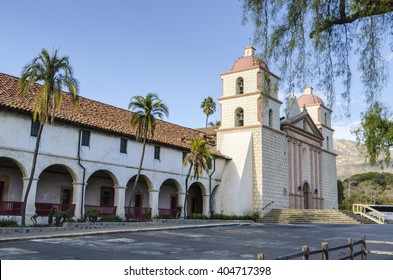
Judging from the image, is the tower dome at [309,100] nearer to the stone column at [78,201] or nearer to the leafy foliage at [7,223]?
the stone column at [78,201]

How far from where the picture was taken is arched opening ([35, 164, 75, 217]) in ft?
A: 71.3

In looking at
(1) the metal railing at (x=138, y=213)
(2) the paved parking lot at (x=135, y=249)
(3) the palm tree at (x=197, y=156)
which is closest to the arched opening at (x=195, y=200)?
(3) the palm tree at (x=197, y=156)

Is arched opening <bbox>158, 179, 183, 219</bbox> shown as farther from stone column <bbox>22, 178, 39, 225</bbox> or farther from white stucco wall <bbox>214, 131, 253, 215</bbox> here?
stone column <bbox>22, 178, 39, 225</bbox>

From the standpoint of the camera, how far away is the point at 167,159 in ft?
93.9

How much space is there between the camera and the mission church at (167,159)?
21.0 meters

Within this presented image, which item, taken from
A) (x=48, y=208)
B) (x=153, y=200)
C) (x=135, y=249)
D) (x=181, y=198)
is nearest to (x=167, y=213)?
(x=181, y=198)

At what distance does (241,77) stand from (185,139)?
24.1 feet

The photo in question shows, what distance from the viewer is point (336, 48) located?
855 cm

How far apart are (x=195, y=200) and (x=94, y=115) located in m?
12.8

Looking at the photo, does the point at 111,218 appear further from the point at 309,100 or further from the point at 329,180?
the point at 309,100

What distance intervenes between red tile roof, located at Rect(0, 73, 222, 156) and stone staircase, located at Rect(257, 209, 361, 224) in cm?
653

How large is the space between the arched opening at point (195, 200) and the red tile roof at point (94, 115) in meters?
3.71

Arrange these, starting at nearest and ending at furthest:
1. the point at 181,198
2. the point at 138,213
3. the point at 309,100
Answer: the point at 138,213 < the point at 181,198 < the point at 309,100
